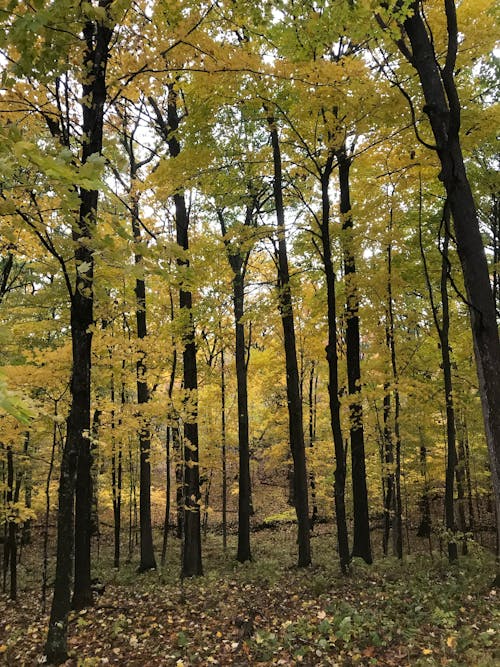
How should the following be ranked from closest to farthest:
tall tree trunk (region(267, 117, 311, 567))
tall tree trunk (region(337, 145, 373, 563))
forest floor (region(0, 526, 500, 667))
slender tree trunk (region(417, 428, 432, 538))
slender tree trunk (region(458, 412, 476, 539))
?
forest floor (region(0, 526, 500, 667)), tall tree trunk (region(337, 145, 373, 563)), tall tree trunk (region(267, 117, 311, 567)), slender tree trunk (region(458, 412, 476, 539)), slender tree trunk (region(417, 428, 432, 538))

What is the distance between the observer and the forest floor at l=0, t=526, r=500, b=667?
502 centimetres

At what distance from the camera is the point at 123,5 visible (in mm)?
3773

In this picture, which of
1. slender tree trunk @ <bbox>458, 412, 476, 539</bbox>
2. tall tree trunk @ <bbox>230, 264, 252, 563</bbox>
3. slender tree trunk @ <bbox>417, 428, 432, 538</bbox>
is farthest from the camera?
slender tree trunk @ <bbox>417, 428, 432, 538</bbox>

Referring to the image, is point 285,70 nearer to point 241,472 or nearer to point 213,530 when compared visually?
point 241,472

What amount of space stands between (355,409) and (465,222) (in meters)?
6.64

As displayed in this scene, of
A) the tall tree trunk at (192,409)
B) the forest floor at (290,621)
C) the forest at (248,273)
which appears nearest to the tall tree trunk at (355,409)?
the forest at (248,273)

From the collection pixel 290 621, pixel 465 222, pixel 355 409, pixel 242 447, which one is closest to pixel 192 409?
pixel 242 447

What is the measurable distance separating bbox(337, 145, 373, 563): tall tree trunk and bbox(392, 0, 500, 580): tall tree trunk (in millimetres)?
4978

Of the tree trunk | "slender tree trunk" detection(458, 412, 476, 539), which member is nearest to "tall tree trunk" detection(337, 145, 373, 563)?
"slender tree trunk" detection(458, 412, 476, 539)

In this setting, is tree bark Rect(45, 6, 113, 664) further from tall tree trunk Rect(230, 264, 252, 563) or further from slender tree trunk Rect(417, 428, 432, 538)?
slender tree trunk Rect(417, 428, 432, 538)

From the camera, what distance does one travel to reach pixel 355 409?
10445 mm

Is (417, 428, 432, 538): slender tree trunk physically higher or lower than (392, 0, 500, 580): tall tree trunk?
lower

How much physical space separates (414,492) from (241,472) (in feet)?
23.0

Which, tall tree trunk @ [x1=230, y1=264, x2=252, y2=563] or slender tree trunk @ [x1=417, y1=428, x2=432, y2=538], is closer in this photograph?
tall tree trunk @ [x1=230, y1=264, x2=252, y2=563]
